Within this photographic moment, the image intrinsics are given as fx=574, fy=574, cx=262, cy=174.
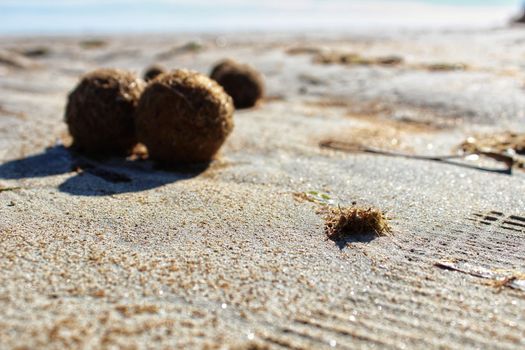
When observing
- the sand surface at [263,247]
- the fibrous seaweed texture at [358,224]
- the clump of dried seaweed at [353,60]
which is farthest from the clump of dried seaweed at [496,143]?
the clump of dried seaweed at [353,60]

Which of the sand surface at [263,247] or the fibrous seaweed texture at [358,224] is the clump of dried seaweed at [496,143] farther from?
the fibrous seaweed texture at [358,224]

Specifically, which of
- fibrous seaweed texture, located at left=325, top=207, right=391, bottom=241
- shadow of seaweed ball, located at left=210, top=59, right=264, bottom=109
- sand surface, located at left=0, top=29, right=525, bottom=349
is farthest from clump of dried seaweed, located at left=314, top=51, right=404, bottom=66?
fibrous seaweed texture, located at left=325, top=207, right=391, bottom=241

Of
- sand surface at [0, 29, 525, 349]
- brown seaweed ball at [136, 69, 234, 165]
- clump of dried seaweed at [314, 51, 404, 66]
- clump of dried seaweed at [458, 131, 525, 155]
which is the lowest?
sand surface at [0, 29, 525, 349]

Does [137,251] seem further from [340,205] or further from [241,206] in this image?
[340,205]

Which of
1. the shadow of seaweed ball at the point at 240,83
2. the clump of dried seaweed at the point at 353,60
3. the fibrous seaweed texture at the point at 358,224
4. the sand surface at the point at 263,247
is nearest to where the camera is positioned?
the sand surface at the point at 263,247

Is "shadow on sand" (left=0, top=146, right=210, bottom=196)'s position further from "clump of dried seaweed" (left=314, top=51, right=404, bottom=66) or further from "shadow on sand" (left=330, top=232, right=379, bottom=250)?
"clump of dried seaweed" (left=314, top=51, right=404, bottom=66)
